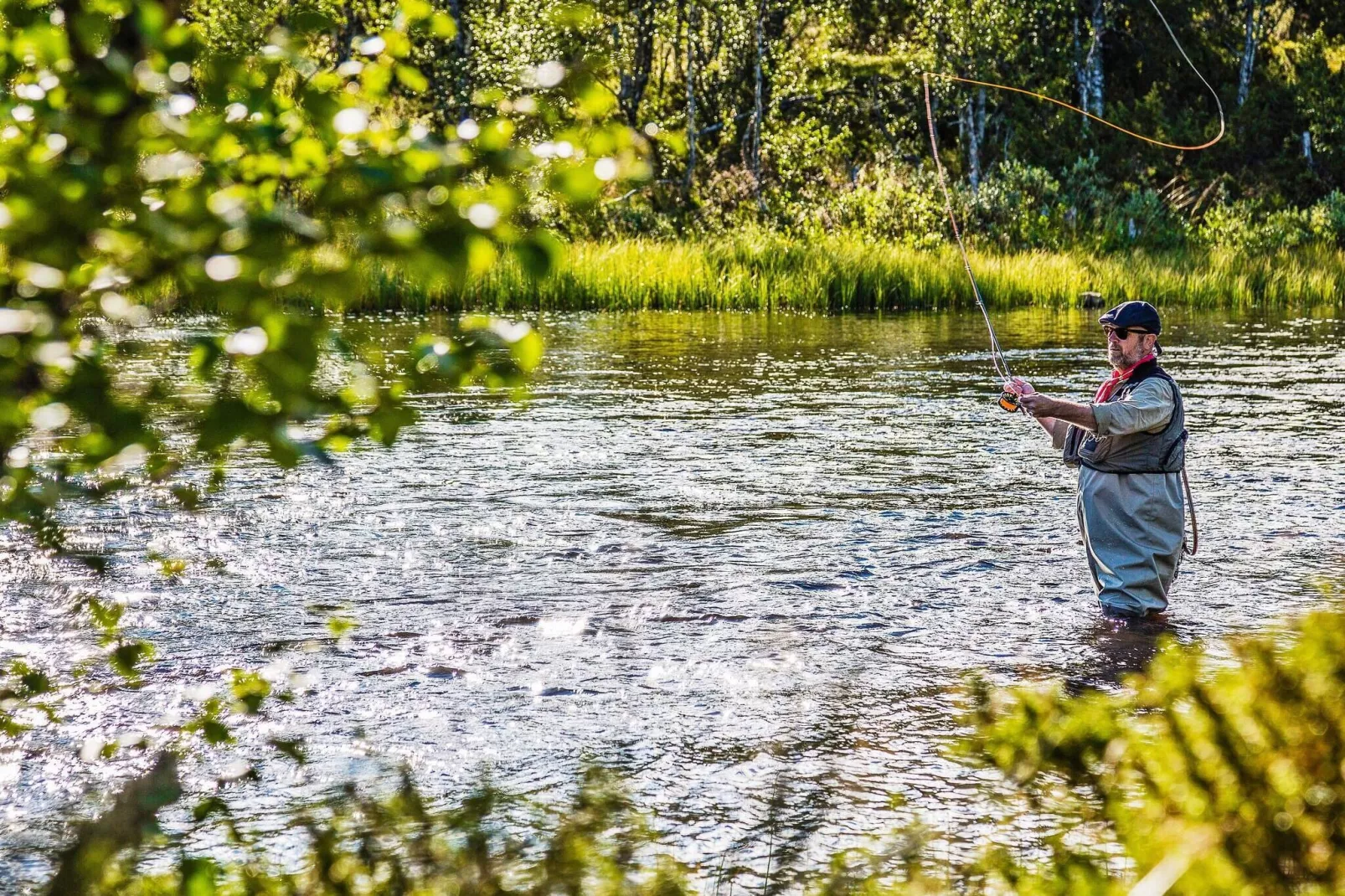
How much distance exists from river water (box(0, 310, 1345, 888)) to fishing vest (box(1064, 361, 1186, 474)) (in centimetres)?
85

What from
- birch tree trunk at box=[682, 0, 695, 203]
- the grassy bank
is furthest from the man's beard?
birch tree trunk at box=[682, 0, 695, 203]

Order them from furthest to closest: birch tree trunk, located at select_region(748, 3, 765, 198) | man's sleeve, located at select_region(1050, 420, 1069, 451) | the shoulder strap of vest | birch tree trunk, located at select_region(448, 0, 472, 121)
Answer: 1. birch tree trunk, located at select_region(748, 3, 765, 198)
2. birch tree trunk, located at select_region(448, 0, 472, 121)
3. man's sleeve, located at select_region(1050, 420, 1069, 451)
4. the shoulder strap of vest

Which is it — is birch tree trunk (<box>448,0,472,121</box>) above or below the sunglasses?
above

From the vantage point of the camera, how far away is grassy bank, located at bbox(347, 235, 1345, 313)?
86.0ft

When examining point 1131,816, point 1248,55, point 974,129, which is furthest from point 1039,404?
point 1248,55

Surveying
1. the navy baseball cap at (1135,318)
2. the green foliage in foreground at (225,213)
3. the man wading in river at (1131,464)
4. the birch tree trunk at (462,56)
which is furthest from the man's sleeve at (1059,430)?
the birch tree trunk at (462,56)

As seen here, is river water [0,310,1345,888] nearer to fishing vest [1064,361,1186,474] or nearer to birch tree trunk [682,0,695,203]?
fishing vest [1064,361,1186,474]

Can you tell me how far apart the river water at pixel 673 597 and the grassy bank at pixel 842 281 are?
1060 cm

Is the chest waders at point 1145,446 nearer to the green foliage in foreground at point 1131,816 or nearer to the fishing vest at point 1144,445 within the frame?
the fishing vest at point 1144,445

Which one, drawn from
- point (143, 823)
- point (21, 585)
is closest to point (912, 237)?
point (21, 585)

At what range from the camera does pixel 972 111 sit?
3781cm

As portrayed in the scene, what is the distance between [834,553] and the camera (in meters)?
9.35

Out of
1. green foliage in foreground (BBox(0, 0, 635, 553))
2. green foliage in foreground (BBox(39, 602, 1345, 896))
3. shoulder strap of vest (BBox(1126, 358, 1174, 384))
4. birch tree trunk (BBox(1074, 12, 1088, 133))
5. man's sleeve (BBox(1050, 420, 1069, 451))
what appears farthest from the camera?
birch tree trunk (BBox(1074, 12, 1088, 133))

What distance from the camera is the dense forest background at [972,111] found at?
33.2 metres
